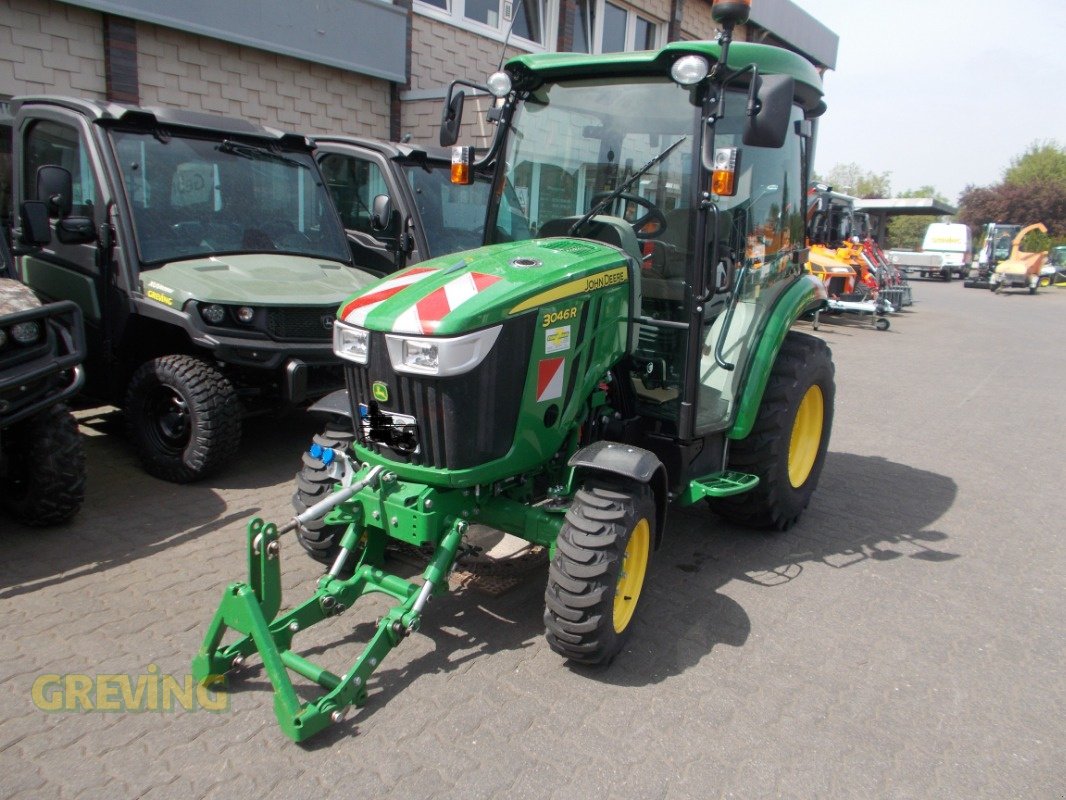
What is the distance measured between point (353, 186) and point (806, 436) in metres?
4.51

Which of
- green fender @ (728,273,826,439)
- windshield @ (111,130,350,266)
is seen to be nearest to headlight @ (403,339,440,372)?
green fender @ (728,273,826,439)

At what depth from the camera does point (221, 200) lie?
558 cm

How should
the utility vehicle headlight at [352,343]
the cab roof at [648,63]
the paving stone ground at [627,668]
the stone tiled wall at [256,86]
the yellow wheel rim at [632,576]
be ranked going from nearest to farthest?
the paving stone ground at [627,668], the utility vehicle headlight at [352,343], the yellow wheel rim at [632,576], the cab roof at [648,63], the stone tiled wall at [256,86]

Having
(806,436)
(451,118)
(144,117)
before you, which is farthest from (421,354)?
(144,117)

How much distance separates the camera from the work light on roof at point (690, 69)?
3.40 meters

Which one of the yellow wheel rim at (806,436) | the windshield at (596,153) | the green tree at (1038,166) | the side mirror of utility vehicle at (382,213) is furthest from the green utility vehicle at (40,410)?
the green tree at (1038,166)

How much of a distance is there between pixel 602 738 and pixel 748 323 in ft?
7.53

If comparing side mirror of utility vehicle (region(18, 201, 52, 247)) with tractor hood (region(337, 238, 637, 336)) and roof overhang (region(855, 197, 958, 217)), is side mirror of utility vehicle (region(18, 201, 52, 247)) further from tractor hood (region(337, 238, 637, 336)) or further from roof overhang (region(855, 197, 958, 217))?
roof overhang (region(855, 197, 958, 217))

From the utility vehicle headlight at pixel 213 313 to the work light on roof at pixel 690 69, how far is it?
293 centimetres

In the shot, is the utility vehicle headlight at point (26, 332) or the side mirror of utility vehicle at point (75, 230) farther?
the side mirror of utility vehicle at point (75, 230)

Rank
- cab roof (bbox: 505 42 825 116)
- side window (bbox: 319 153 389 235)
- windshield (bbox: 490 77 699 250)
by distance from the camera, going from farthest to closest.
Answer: side window (bbox: 319 153 389 235)
windshield (bbox: 490 77 699 250)
cab roof (bbox: 505 42 825 116)

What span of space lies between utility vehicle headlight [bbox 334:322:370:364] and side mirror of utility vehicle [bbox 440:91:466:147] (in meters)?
1.28

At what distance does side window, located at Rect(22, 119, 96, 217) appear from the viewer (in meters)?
5.14

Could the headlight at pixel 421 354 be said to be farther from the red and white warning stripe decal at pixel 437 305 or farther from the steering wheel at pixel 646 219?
the steering wheel at pixel 646 219
